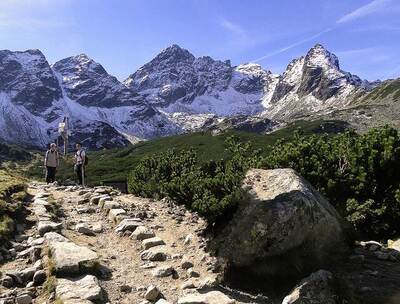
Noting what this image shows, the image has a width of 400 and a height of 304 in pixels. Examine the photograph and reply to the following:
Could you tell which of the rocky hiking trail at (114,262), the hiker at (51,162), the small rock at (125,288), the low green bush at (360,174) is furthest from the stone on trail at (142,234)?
the hiker at (51,162)

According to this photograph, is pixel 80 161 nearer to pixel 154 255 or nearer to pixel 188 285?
pixel 154 255

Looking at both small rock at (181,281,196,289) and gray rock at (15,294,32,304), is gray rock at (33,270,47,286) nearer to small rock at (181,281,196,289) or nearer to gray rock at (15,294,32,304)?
gray rock at (15,294,32,304)

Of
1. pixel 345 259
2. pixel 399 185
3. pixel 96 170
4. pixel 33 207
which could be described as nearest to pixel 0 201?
pixel 33 207

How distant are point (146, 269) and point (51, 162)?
18691mm

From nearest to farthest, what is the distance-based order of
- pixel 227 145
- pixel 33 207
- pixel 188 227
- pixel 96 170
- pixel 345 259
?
pixel 345 259, pixel 188 227, pixel 33 207, pixel 227 145, pixel 96 170

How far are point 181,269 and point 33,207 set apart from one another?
8604mm

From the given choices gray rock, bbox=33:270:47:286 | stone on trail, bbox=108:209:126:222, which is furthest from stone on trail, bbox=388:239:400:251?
gray rock, bbox=33:270:47:286

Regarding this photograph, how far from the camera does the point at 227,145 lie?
2255 centimetres

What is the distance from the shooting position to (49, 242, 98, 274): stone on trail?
11148 millimetres

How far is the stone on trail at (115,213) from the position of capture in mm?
17694

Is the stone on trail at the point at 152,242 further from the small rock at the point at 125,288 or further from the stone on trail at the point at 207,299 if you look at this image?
the stone on trail at the point at 207,299

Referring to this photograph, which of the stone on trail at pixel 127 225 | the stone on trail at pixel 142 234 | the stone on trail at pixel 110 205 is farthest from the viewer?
the stone on trail at pixel 110 205

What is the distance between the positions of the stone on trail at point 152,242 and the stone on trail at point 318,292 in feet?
17.0

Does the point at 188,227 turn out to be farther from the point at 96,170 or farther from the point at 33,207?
the point at 96,170
